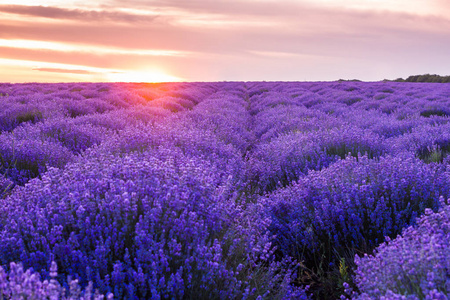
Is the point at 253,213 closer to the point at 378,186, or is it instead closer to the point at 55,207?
the point at 378,186

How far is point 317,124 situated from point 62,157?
3.96 metres

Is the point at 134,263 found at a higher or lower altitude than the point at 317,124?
lower

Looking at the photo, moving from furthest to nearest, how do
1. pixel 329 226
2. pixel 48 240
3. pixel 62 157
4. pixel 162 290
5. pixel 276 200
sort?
pixel 62 157 → pixel 276 200 → pixel 329 226 → pixel 48 240 → pixel 162 290

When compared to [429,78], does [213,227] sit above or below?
below

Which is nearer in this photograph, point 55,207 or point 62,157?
point 55,207

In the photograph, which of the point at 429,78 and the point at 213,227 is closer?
the point at 213,227

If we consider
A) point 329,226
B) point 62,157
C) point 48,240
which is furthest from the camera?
point 62,157

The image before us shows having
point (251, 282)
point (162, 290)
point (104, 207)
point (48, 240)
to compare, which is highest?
point (104, 207)

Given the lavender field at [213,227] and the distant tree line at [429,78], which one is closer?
the lavender field at [213,227]

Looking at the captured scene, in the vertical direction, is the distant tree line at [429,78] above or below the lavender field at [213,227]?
above

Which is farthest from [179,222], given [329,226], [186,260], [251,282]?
[329,226]

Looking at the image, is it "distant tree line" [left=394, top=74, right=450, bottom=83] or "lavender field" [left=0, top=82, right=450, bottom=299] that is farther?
"distant tree line" [left=394, top=74, right=450, bottom=83]

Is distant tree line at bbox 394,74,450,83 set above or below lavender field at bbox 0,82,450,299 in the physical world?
above

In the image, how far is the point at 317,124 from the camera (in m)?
6.45
